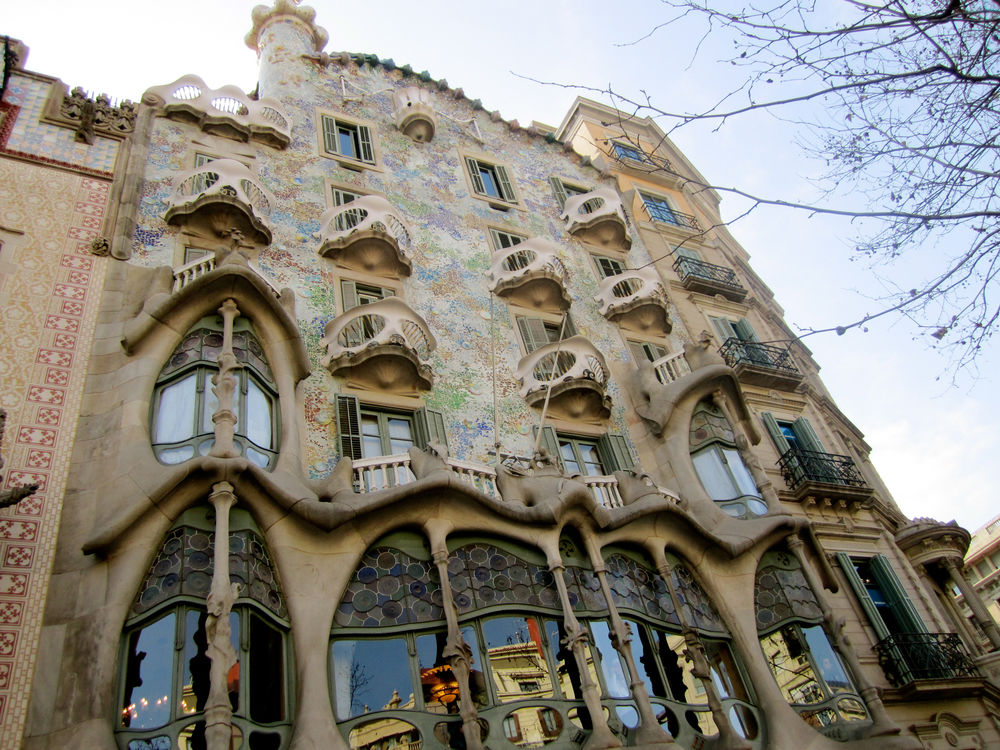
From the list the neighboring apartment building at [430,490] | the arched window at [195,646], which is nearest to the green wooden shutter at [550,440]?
the neighboring apartment building at [430,490]

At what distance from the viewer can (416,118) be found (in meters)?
20.2

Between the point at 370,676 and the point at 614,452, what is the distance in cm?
724

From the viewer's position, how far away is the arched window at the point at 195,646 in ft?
26.7

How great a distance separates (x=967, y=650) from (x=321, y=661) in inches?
537

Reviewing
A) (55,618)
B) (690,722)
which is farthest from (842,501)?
(55,618)

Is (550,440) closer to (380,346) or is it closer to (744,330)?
(380,346)

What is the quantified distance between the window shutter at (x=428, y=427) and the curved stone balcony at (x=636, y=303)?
249 inches

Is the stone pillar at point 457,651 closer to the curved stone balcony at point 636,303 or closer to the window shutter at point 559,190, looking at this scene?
the curved stone balcony at point 636,303

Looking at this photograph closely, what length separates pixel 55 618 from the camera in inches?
348

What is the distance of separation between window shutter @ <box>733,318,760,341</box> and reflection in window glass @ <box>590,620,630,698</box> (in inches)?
455

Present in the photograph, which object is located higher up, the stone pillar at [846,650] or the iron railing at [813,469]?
the iron railing at [813,469]

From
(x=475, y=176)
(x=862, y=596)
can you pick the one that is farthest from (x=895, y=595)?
(x=475, y=176)

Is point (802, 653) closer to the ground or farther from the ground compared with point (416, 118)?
closer to the ground

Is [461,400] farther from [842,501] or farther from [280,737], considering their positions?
[842,501]
